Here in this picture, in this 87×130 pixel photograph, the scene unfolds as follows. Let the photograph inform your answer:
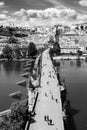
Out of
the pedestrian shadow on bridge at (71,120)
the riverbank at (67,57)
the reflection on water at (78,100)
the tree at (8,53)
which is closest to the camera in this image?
the pedestrian shadow on bridge at (71,120)

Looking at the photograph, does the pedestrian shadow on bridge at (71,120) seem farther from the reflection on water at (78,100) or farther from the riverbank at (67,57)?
the riverbank at (67,57)

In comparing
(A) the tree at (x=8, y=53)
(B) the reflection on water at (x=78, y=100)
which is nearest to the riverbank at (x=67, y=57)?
(A) the tree at (x=8, y=53)

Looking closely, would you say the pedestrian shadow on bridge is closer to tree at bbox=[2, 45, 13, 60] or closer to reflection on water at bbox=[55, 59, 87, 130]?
reflection on water at bbox=[55, 59, 87, 130]

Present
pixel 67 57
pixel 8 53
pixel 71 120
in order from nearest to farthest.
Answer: pixel 71 120
pixel 8 53
pixel 67 57

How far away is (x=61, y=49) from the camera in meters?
88.2

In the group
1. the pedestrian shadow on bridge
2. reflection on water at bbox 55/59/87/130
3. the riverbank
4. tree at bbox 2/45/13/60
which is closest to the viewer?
the pedestrian shadow on bridge

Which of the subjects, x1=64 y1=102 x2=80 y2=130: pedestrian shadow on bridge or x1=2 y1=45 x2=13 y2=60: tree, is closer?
x1=64 y1=102 x2=80 y2=130: pedestrian shadow on bridge

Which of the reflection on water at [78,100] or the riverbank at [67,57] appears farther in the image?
the riverbank at [67,57]

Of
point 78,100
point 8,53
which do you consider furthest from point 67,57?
point 78,100

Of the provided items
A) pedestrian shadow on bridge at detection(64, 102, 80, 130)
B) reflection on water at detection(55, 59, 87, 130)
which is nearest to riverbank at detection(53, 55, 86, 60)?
reflection on water at detection(55, 59, 87, 130)

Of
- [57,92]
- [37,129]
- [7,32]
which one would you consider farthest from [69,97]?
[7,32]

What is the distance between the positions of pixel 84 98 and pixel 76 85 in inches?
305

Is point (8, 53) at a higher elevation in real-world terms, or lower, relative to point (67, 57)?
higher

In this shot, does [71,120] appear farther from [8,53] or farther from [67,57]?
[67,57]
